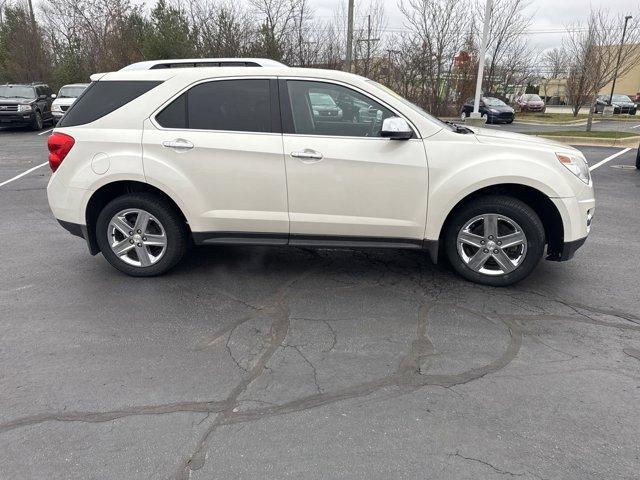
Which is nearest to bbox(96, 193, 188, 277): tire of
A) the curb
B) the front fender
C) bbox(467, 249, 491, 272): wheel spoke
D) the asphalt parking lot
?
the asphalt parking lot

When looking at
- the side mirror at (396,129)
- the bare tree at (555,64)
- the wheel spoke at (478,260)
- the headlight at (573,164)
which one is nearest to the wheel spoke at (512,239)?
the wheel spoke at (478,260)

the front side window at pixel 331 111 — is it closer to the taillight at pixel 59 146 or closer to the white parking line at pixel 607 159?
the taillight at pixel 59 146

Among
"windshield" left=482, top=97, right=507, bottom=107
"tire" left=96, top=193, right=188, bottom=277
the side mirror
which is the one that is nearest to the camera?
the side mirror

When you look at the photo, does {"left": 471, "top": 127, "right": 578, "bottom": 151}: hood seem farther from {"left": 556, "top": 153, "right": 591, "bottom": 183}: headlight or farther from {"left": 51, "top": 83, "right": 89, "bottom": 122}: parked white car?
{"left": 51, "top": 83, "right": 89, "bottom": 122}: parked white car

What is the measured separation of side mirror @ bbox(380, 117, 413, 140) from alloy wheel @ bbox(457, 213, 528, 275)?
0.96 meters

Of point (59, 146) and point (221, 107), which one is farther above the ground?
point (221, 107)

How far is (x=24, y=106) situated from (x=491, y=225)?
64.3 ft

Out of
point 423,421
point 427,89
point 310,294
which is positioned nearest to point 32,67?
point 427,89

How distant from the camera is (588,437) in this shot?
2484 mm

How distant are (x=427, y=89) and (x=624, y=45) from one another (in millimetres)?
8486

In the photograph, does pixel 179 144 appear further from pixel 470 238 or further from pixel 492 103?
pixel 492 103

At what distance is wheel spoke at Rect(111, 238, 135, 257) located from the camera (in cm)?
448

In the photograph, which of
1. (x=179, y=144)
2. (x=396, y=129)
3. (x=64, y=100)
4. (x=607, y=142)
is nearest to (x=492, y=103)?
(x=607, y=142)

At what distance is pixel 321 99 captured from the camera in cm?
419
